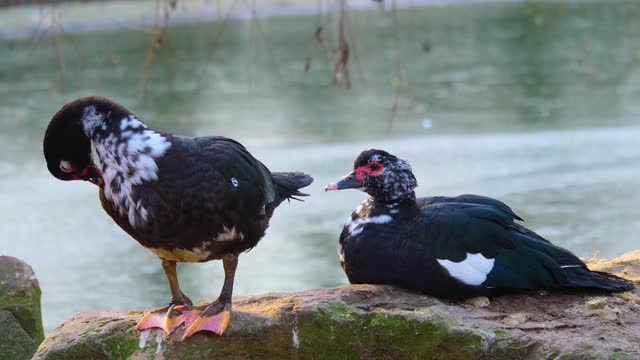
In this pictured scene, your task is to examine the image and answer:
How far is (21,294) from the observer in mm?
4383

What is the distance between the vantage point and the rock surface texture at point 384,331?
131 inches

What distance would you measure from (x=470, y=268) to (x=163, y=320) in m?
1.10

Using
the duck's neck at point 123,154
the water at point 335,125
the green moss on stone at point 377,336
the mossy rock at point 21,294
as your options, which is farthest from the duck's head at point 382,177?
the mossy rock at point 21,294

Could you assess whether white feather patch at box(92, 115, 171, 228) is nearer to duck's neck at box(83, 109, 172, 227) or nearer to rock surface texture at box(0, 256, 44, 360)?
duck's neck at box(83, 109, 172, 227)

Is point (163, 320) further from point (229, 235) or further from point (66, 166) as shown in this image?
point (66, 166)

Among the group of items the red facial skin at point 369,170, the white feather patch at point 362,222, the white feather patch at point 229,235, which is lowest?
the white feather patch at point 362,222

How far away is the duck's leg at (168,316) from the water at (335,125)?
0.84 meters

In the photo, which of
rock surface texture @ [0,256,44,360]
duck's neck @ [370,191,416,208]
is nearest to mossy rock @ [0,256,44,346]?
rock surface texture @ [0,256,44,360]

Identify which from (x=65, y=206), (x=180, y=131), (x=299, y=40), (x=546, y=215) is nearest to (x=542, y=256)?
(x=546, y=215)

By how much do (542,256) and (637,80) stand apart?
7.20 meters

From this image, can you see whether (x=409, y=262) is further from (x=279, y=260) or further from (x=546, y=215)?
(x=546, y=215)

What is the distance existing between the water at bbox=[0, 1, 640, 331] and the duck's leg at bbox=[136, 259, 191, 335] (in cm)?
84

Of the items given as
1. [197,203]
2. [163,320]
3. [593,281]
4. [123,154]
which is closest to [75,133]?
[123,154]

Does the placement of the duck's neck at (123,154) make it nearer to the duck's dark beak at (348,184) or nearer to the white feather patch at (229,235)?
the white feather patch at (229,235)
